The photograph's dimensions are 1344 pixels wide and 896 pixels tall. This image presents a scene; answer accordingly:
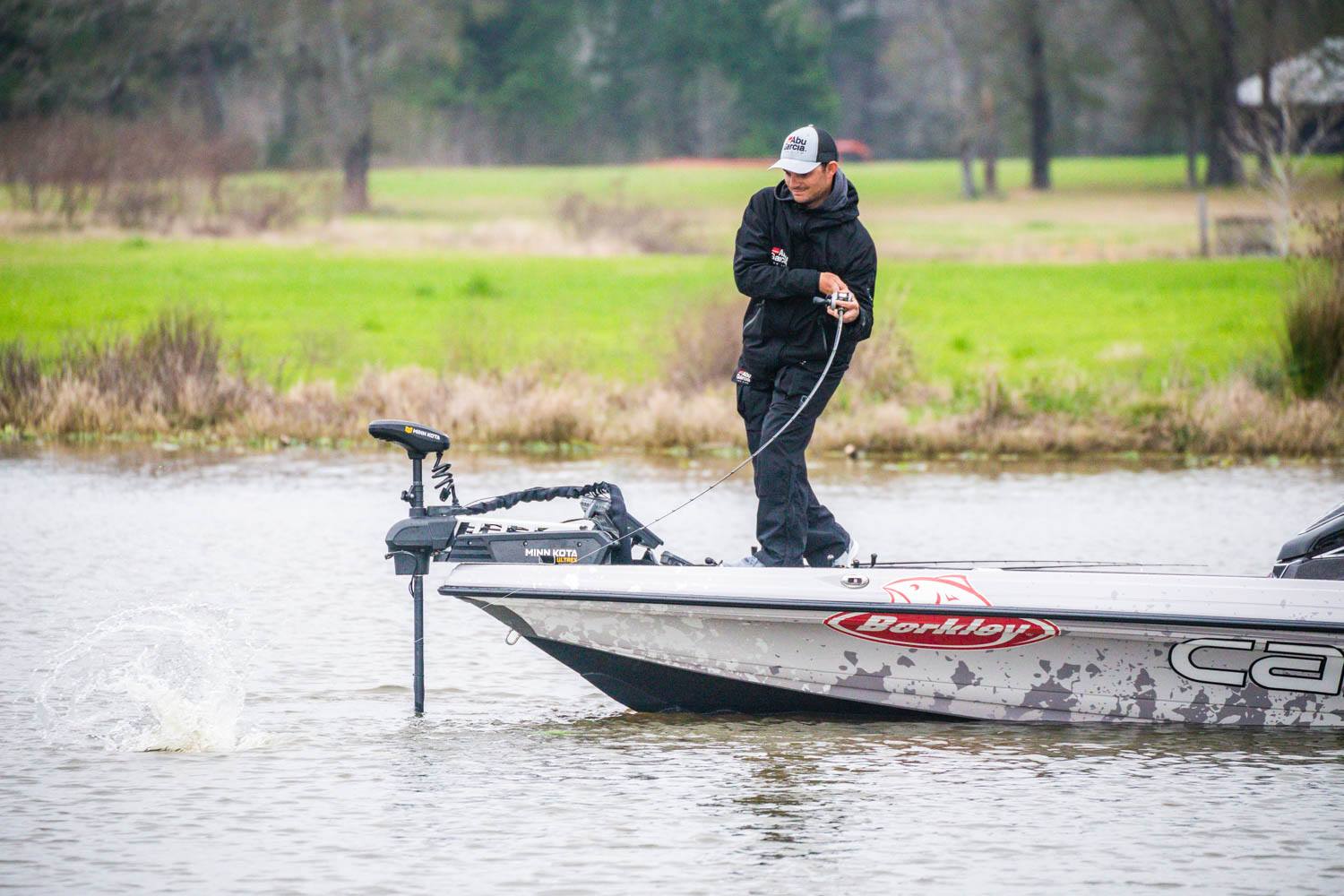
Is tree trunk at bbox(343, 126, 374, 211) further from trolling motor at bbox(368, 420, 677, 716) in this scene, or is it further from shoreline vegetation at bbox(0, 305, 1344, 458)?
trolling motor at bbox(368, 420, 677, 716)

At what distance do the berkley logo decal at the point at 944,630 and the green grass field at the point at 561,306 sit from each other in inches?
417

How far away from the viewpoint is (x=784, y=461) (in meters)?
8.41

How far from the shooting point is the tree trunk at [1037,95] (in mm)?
64750

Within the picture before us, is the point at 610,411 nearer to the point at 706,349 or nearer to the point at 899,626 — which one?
the point at 706,349

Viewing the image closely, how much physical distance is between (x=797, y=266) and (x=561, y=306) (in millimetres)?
19131

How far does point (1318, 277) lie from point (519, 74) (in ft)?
200

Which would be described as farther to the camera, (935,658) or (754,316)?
(754,316)

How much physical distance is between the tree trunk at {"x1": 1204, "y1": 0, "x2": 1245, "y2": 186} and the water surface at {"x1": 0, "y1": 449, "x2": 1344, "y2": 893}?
158 ft

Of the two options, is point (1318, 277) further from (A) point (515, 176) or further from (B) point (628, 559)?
(A) point (515, 176)

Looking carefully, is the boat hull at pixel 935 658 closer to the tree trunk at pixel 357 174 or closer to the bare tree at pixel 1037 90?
the tree trunk at pixel 357 174

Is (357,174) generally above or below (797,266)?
above

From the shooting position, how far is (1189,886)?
631cm

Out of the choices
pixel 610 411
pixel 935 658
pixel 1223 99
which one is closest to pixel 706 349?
pixel 610 411

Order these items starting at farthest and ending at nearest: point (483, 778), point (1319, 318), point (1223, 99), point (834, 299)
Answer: point (1223, 99)
point (1319, 318)
point (834, 299)
point (483, 778)
